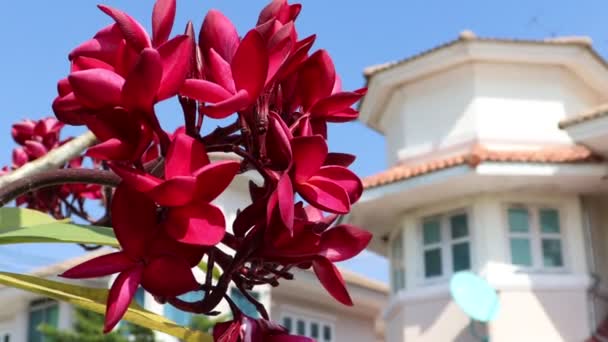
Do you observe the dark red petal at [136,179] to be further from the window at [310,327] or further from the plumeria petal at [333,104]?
the window at [310,327]

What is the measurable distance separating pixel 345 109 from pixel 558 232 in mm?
11603

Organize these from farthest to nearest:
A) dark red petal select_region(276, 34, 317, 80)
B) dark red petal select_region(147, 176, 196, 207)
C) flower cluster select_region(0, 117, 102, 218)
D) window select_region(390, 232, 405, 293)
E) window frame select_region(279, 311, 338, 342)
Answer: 1. window frame select_region(279, 311, 338, 342)
2. window select_region(390, 232, 405, 293)
3. flower cluster select_region(0, 117, 102, 218)
4. dark red petal select_region(276, 34, 317, 80)
5. dark red petal select_region(147, 176, 196, 207)

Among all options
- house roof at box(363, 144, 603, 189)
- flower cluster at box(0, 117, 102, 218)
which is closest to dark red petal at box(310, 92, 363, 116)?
flower cluster at box(0, 117, 102, 218)

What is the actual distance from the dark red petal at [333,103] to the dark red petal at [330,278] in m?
0.12

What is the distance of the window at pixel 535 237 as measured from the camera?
11750mm

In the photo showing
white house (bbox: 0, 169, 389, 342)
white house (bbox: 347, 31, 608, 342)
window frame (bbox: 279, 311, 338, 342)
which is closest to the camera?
white house (bbox: 347, 31, 608, 342)

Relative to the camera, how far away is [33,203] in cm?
132

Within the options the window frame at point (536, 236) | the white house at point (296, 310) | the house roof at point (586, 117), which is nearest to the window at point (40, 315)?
the white house at point (296, 310)

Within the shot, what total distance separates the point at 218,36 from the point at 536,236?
37.8 ft

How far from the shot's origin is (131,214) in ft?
1.85

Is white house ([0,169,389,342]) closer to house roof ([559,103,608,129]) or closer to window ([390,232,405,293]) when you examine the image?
window ([390,232,405,293])

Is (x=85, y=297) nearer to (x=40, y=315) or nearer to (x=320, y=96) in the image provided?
(x=320, y=96)

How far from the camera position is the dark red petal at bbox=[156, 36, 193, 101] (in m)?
0.59

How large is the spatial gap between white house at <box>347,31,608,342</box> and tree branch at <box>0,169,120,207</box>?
34.5ft
